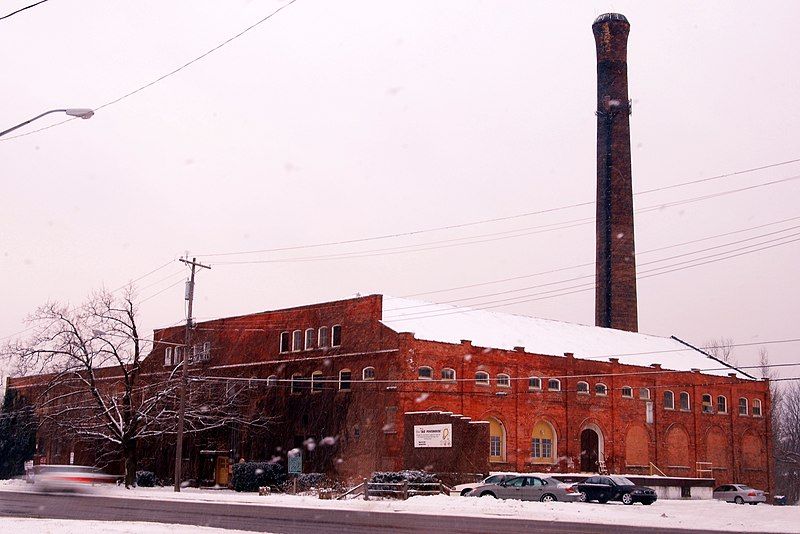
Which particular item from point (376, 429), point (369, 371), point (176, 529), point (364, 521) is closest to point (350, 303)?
→ point (369, 371)

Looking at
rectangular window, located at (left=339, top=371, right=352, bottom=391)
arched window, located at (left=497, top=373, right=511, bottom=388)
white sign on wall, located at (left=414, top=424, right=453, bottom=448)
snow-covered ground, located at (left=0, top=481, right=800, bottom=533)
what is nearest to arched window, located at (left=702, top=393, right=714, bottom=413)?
arched window, located at (left=497, top=373, right=511, bottom=388)

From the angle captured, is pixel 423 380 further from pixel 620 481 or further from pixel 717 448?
pixel 717 448

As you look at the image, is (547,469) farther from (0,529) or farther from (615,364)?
(0,529)

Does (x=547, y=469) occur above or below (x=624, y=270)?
below

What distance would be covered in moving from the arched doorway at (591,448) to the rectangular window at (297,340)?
18034mm

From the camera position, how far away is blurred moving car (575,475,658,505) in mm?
38469

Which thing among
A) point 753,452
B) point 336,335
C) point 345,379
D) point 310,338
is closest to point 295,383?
point 310,338

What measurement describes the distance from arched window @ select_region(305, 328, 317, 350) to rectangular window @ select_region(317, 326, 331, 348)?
0.53 metres

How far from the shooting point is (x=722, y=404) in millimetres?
66312

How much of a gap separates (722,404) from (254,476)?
3445 centimetres

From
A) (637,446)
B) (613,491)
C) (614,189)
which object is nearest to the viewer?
(613,491)

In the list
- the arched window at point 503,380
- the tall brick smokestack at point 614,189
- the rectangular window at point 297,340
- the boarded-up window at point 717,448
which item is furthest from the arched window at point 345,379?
the tall brick smokestack at point 614,189

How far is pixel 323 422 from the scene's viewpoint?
5225cm

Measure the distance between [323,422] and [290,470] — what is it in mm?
3154
